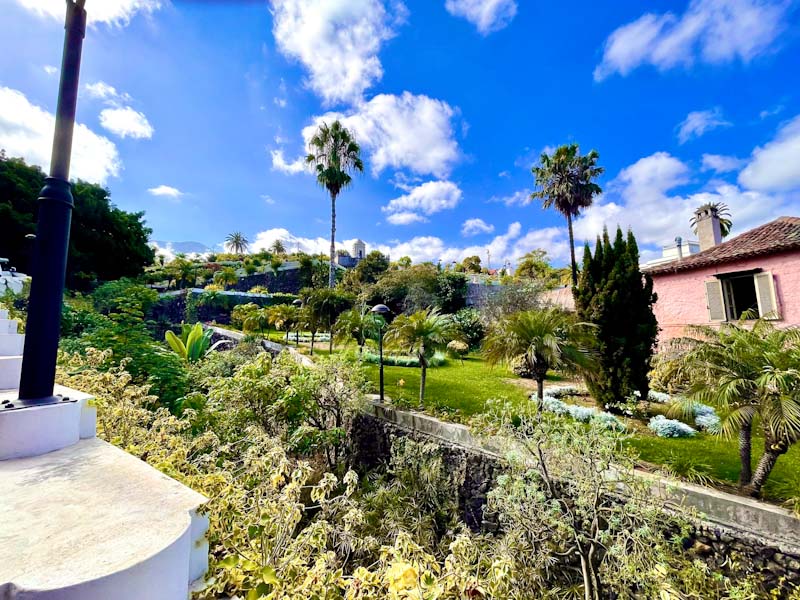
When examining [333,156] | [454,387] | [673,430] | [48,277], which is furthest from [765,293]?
[333,156]

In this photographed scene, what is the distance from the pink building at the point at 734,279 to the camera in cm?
988

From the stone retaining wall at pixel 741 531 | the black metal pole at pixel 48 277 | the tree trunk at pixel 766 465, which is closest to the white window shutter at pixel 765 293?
the tree trunk at pixel 766 465

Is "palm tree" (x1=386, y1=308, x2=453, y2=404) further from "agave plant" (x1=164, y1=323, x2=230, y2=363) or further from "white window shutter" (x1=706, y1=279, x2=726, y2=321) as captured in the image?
"white window shutter" (x1=706, y1=279, x2=726, y2=321)

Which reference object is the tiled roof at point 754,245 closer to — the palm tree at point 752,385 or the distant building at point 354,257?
the palm tree at point 752,385

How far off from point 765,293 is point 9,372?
55.5 feet

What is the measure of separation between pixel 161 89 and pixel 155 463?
5.70 m

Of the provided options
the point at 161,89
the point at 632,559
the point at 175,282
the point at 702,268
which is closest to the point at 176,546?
the point at 632,559

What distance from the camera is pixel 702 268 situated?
1196cm

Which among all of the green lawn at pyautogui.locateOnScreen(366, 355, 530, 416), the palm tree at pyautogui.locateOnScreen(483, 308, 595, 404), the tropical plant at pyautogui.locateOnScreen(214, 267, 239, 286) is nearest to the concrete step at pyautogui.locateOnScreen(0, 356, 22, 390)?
the green lawn at pyautogui.locateOnScreen(366, 355, 530, 416)

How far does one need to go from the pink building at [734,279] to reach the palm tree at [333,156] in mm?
17940

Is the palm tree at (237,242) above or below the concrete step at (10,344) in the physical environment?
above

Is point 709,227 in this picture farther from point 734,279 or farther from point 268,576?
point 268,576

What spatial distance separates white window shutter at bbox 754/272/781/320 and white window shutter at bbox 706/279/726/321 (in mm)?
973

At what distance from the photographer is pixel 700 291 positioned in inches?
475
